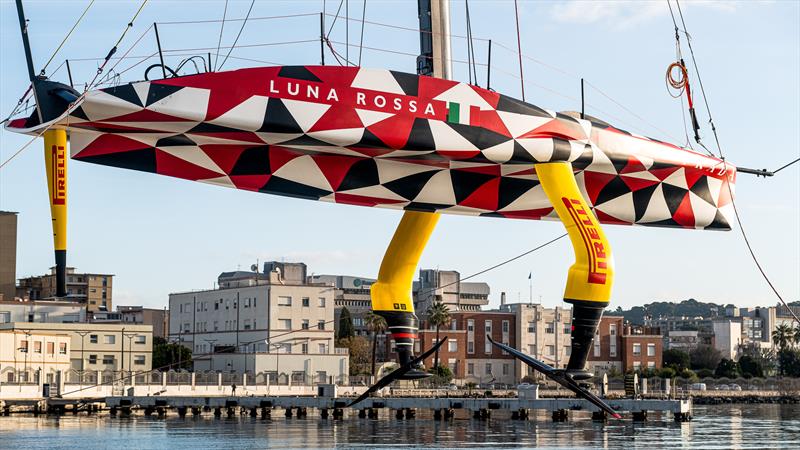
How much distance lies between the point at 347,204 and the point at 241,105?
3502 mm

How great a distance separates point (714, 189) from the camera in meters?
24.1

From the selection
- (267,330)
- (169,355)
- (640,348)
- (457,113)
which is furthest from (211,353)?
(457,113)

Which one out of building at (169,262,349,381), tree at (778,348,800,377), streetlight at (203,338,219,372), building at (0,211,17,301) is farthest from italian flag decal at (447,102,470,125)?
tree at (778,348,800,377)

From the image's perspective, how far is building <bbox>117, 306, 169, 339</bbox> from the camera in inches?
5600

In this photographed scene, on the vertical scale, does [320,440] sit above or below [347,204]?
below

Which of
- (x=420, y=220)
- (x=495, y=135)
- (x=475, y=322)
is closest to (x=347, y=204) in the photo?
(x=420, y=220)

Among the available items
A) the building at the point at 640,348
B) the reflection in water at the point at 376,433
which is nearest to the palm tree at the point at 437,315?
the building at the point at 640,348

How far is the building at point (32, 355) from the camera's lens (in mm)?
82894

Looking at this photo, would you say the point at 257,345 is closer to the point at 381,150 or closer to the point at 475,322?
the point at 475,322

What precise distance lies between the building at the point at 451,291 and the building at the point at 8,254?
49.9m

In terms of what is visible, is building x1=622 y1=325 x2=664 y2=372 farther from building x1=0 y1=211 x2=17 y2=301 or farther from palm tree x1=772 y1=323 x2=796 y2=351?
building x1=0 y1=211 x2=17 y2=301

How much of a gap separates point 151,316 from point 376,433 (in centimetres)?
9539

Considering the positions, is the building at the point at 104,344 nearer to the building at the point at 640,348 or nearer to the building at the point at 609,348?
the building at the point at 609,348

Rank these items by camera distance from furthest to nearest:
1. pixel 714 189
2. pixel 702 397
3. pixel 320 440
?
pixel 702 397
pixel 320 440
pixel 714 189
